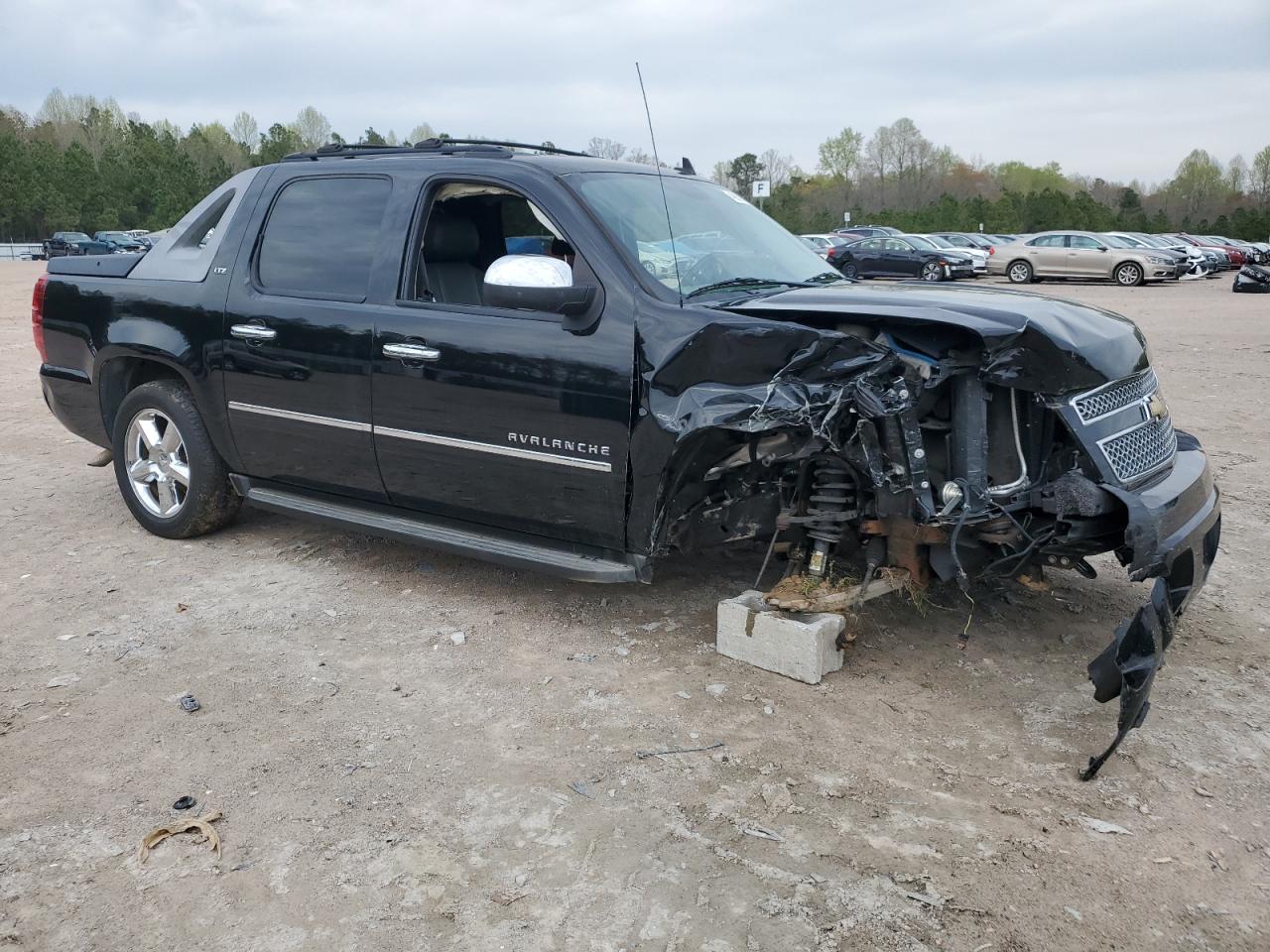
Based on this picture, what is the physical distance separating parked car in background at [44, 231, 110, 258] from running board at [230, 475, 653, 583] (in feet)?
156

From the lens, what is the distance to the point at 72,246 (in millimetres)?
50406

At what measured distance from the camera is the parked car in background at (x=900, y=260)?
95.3 ft

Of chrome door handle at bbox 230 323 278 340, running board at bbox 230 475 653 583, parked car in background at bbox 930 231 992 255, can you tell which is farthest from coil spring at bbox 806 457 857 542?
parked car in background at bbox 930 231 992 255

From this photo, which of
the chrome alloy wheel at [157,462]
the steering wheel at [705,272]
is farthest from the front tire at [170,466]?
the steering wheel at [705,272]

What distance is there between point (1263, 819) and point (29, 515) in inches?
248

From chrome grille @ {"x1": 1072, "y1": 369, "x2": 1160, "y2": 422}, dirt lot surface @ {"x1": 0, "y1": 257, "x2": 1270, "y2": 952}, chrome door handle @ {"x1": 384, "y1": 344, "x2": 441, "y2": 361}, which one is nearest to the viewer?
dirt lot surface @ {"x1": 0, "y1": 257, "x2": 1270, "y2": 952}

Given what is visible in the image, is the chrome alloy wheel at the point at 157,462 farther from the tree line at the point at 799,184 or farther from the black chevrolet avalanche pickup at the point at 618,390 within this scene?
the tree line at the point at 799,184

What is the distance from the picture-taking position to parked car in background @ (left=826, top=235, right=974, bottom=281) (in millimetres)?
29047

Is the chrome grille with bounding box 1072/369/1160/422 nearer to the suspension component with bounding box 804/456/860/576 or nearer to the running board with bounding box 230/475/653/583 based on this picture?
the suspension component with bounding box 804/456/860/576

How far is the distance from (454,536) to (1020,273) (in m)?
29.0

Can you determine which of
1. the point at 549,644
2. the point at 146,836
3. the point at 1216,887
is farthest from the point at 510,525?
the point at 1216,887

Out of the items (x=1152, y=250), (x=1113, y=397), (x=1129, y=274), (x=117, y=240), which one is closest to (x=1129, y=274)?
(x=1129, y=274)

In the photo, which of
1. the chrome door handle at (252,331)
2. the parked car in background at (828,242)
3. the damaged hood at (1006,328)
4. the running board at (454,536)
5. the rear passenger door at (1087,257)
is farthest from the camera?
the parked car in background at (828,242)

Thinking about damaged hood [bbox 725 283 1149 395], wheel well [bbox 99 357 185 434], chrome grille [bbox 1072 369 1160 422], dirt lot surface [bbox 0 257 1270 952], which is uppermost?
damaged hood [bbox 725 283 1149 395]
